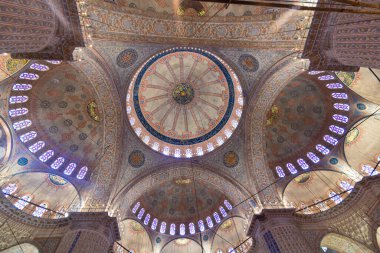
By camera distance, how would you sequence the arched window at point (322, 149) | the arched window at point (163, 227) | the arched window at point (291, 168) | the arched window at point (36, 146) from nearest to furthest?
the arched window at point (36, 146), the arched window at point (322, 149), the arched window at point (291, 168), the arched window at point (163, 227)

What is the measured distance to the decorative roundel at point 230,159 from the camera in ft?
47.5

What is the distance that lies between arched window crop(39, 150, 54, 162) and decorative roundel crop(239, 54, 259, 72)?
12920mm

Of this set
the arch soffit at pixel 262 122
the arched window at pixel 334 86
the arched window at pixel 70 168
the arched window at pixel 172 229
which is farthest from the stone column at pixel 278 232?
the arched window at pixel 70 168

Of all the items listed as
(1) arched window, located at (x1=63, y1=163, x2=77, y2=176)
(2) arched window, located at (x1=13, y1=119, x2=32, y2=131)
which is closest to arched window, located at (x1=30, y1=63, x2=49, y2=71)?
(2) arched window, located at (x1=13, y1=119, x2=32, y2=131)

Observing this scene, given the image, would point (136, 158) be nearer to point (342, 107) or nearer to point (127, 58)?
point (127, 58)

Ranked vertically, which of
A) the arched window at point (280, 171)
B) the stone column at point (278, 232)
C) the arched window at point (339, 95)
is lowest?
the stone column at point (278, 232)

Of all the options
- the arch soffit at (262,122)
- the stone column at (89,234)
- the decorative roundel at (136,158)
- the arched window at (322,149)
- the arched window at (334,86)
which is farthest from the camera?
the decorative roundel at (136,158)

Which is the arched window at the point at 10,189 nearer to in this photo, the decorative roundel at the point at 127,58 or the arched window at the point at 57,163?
the arched window at the point at 57,163

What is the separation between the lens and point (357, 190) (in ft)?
36.2

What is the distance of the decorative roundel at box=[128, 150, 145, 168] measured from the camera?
554 inches

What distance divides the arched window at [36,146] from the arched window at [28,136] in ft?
1.37

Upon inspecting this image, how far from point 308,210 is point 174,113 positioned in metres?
11.7

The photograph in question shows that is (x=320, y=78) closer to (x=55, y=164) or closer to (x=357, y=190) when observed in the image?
(x=357, y=190)

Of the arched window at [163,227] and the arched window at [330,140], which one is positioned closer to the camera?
the arched window at [330,140]
